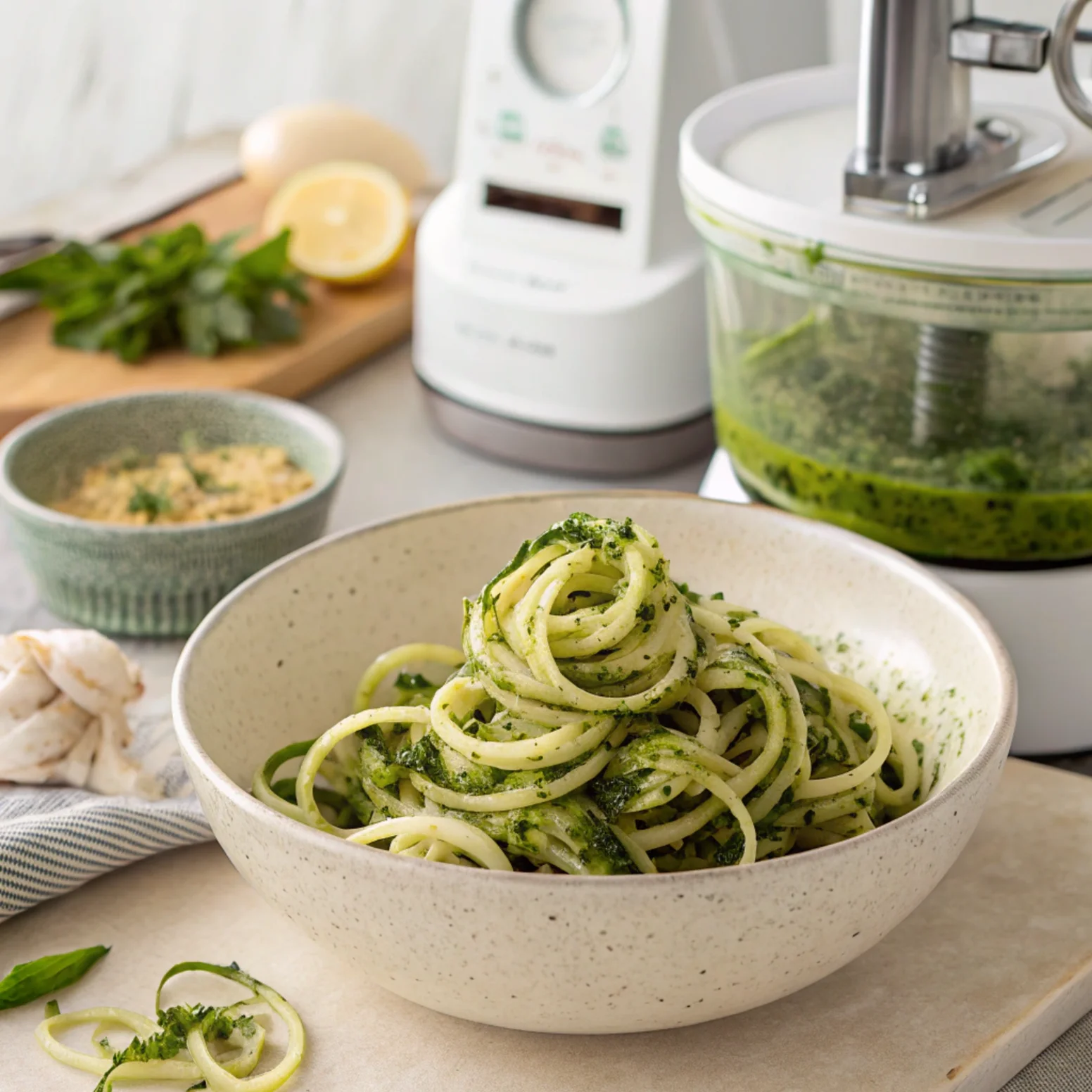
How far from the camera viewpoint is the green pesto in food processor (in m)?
1.03

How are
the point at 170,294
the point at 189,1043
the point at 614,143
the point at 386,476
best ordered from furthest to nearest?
the point at 170,294, the point at 386,476, the point at 614,143, the point at 189,1043

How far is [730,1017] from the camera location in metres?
0.79

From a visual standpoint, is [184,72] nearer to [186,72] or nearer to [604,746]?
[186,72]

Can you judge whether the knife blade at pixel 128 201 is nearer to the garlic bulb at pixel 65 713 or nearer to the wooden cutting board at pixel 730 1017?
the garlic bulb at pixel 65 713

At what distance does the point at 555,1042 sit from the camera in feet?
2.56

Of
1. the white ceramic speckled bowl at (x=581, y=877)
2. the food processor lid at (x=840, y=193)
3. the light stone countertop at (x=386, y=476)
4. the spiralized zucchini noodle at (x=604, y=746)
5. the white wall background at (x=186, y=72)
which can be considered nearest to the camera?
the white ceramic speckled bowl at (x=581, y=877)

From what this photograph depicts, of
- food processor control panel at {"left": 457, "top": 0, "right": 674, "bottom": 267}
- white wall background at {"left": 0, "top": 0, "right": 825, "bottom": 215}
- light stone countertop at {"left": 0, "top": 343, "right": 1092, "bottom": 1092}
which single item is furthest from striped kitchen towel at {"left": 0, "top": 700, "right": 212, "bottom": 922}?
white wall background at {"left": 0, "top": 0, "right": 825, "bottom": 215}

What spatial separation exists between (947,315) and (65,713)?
0.64 metres

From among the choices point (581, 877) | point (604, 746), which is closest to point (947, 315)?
point (604, 746)

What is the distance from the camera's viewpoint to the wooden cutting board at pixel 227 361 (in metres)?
1.58

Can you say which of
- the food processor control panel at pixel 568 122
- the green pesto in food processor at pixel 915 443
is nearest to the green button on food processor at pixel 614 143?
the food processor control panel at pixel 568 122

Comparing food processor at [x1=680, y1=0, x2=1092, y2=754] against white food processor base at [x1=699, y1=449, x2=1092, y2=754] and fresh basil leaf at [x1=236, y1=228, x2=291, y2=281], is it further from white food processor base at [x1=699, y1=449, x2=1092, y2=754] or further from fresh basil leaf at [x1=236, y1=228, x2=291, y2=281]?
fresh basil leaf at [x1=236, y1=228, x2=291, y2=281]

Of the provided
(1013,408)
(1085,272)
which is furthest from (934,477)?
(1085,272)

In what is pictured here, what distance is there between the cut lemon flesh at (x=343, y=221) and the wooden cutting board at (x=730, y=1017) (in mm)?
999
